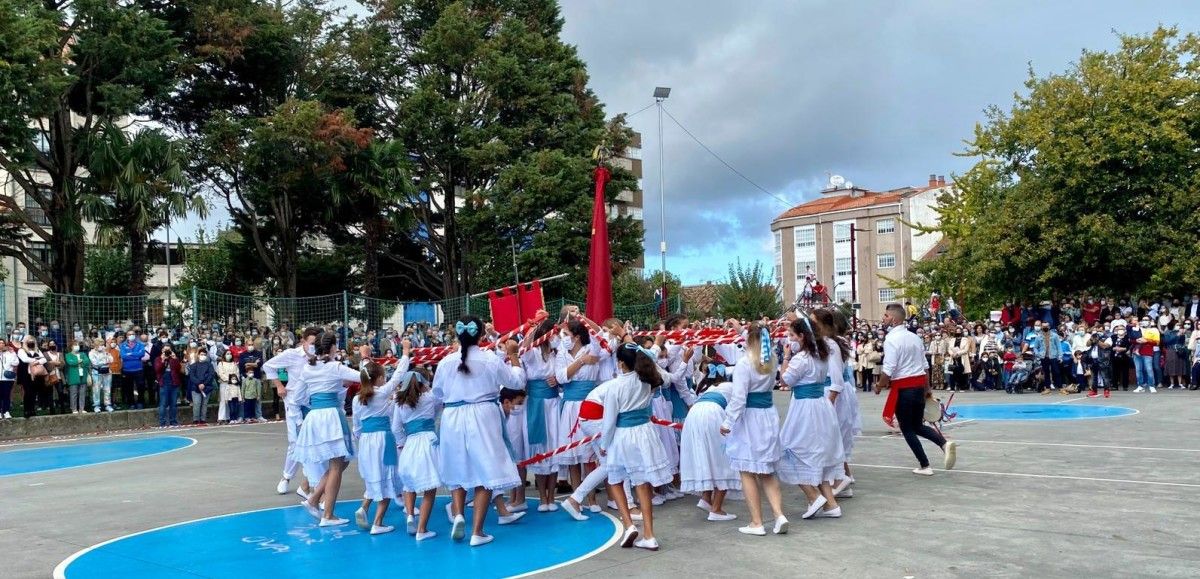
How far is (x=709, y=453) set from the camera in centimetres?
861

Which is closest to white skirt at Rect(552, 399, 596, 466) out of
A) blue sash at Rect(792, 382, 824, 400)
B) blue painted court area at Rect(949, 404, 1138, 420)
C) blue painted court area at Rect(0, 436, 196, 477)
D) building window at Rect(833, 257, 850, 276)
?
blue sash at Rect(792, 382, 824, 400)

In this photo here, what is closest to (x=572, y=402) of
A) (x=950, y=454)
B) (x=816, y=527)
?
(x=816, y=527)

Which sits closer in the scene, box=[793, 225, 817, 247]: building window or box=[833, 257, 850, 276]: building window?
box=[833, 257, 850, 276]: building window

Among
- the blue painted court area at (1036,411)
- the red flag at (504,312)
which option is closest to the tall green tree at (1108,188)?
the blue painted court area at (1036,411)

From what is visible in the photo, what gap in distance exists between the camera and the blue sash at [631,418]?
803cm

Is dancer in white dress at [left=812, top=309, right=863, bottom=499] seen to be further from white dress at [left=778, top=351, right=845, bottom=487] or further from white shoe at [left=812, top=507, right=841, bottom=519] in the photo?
white shoe at [left=812, top=507, right=841, bottom=519]

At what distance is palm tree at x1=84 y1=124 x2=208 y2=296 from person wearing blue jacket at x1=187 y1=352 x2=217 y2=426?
5.23m

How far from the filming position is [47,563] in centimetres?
788

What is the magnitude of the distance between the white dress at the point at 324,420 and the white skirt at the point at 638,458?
2681 mm

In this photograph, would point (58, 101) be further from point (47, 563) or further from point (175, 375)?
point (47, 563)

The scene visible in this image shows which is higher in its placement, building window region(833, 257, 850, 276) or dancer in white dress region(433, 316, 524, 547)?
building window region(833, 257, 850, 276)

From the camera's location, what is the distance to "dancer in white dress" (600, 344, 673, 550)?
25.6ft

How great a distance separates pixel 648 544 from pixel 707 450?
1.25 m

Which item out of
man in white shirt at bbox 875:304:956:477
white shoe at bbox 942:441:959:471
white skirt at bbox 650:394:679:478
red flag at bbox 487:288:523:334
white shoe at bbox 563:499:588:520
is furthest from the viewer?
red flag at bbox 487:288:523:334
